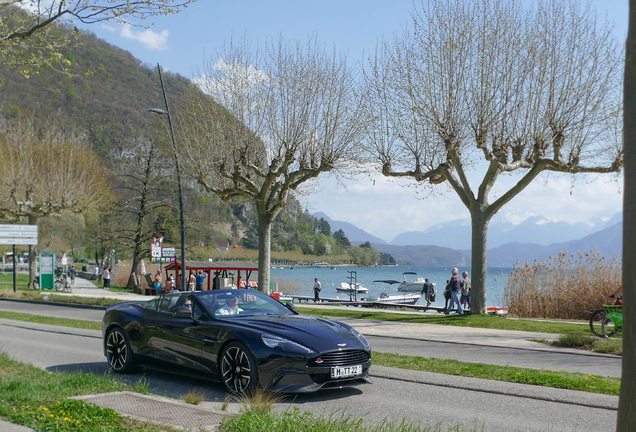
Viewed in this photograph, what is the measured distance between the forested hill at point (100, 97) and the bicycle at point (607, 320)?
98.2 m

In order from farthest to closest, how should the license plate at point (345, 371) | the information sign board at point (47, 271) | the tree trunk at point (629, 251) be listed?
1. the information sign board at point (47, 271)
2. the license plate at point (345, 371)
3. the tree trunk at point (629, 251)

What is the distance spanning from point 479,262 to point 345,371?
14120mm

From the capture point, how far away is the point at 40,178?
40.9 m

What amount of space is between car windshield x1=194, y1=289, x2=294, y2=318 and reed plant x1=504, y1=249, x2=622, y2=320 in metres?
14.8

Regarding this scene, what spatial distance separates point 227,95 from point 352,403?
19.0m

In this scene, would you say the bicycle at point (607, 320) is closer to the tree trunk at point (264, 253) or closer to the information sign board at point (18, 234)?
the tree trunk at point (264, 253)

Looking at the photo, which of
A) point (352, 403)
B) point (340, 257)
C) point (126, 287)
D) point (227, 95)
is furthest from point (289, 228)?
point (352, 403)

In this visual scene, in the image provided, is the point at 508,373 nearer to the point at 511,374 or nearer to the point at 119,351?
the point at 511,374

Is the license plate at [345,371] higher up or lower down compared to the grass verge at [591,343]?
higher up

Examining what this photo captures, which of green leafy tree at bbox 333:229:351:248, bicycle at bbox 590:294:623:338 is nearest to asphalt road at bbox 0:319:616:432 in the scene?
bicycle at bbox 590:294:623:338

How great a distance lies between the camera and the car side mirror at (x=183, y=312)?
833 cm

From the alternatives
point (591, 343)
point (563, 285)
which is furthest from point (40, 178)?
point (591, 343)

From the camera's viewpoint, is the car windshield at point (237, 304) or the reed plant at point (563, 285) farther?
the reed plant at point (563, 285)

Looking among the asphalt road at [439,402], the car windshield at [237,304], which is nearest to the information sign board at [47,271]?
the asphalt road at [439,402]
